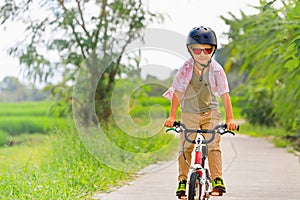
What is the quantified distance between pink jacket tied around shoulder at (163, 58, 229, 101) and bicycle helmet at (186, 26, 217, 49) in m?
0.25

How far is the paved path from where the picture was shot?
8.78 m

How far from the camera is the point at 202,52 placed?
6.97 meters

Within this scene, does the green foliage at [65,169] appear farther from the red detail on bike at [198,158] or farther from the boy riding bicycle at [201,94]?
the red detail on bike at [198,158]

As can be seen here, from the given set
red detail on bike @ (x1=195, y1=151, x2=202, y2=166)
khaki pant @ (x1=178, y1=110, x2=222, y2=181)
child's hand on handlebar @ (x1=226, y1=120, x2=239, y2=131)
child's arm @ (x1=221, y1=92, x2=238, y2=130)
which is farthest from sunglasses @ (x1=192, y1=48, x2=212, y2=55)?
red detail on bike @ (x1=195, y1=151, x2=202, y2=166)

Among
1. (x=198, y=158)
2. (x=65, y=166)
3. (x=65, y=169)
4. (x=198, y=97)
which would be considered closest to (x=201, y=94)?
(x=198, y=97)

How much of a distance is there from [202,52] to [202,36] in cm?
16

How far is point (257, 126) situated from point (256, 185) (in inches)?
624

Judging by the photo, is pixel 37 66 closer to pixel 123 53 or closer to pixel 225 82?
pixel 123 53

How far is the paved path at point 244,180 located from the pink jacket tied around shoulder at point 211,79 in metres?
1.89

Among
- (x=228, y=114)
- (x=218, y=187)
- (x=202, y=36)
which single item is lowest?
(x=218, y=187)

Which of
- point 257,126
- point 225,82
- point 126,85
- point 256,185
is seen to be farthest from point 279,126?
point 225,82

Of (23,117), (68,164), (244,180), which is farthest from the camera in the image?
(23,117)

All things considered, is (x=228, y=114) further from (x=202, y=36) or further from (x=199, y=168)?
(x=202, y=36)

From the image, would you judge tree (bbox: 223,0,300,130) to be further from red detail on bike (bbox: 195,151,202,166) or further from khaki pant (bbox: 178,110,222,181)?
red detail on bike (bbox: 195,151,202,166)
